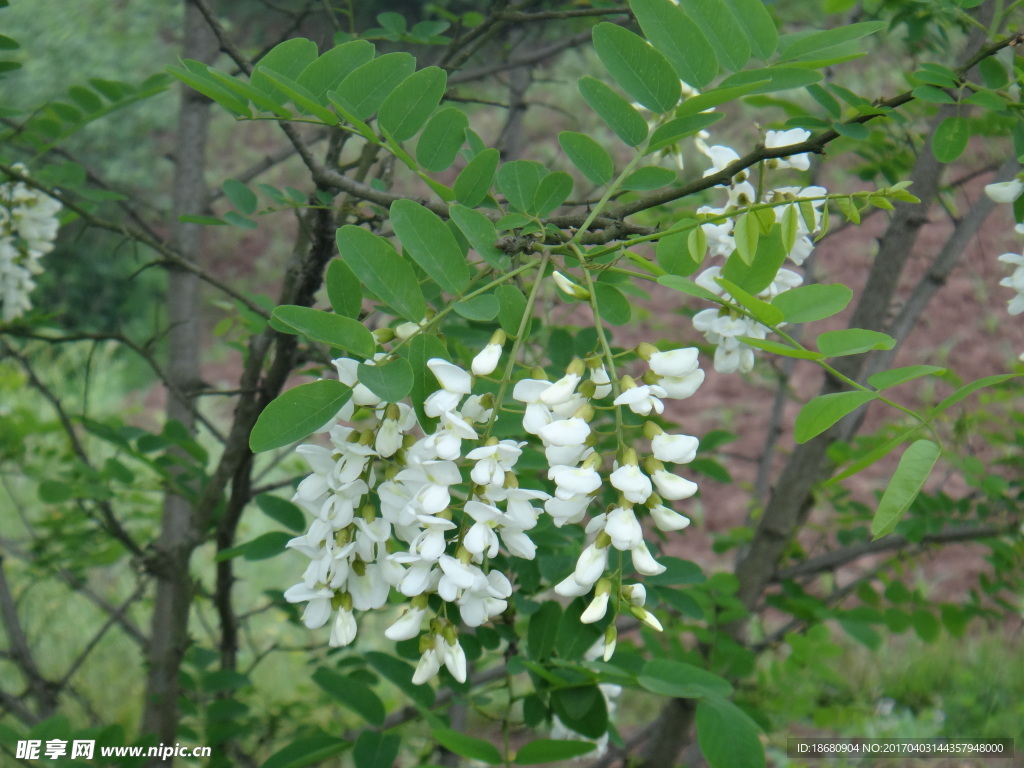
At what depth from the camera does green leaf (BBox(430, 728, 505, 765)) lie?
805 millimetres

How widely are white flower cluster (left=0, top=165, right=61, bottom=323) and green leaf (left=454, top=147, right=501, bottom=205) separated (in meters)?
0.85

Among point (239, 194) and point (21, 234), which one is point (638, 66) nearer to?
point (239, 194)

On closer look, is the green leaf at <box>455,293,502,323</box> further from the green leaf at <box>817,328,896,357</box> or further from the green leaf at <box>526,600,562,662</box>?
the green leaf at <box>526,600,562,662</box>

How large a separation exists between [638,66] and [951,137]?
0.44 meters

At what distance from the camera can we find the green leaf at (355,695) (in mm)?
953

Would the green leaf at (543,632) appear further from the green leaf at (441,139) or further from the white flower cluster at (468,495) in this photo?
the green leaf at (441,139)

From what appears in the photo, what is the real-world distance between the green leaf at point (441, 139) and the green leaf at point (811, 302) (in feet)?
1.07

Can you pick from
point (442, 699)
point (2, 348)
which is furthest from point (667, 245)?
point (2, 348)

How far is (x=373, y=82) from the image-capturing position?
714 mm

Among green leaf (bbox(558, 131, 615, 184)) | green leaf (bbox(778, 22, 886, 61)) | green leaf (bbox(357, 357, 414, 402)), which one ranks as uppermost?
green leaf (bbox(778, 22, 886, 61))

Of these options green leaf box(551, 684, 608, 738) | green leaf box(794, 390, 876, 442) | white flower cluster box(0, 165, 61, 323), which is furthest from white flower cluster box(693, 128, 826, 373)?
white flower cluster box(0, 165, 61, 323)

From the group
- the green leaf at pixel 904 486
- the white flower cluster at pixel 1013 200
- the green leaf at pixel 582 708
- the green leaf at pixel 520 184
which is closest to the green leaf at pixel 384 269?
the green leaf at pixel 520 184

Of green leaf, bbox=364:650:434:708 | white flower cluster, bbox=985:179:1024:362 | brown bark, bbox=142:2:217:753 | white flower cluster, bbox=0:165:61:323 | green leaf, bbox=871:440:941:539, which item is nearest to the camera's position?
green leaf, bbox=871:440:941:539

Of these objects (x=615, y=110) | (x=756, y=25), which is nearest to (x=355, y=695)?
(x=615, y=110)
